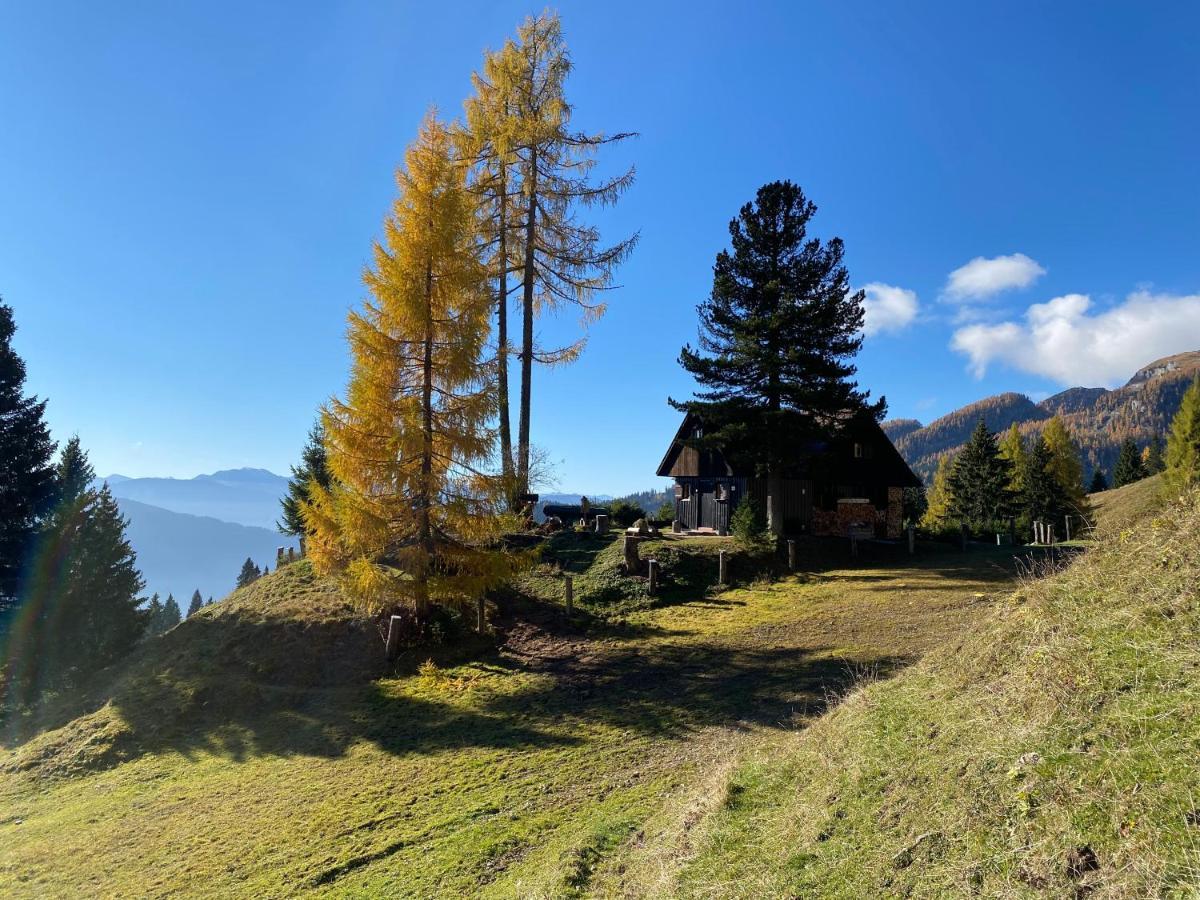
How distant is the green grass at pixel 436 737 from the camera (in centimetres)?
671

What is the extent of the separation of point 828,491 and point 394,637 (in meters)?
18.7

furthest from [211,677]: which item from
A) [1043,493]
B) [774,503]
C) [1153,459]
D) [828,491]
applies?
[1153,459]

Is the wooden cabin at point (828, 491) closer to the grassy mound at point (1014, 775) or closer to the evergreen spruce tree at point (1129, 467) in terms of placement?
the grassy mound at point (1014, 775)

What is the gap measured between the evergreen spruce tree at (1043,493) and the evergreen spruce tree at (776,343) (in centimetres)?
3525

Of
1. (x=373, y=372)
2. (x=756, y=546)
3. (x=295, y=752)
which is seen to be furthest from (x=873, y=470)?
(x=295, y=752)

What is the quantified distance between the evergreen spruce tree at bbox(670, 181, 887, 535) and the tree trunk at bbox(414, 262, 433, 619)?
10.0 meters

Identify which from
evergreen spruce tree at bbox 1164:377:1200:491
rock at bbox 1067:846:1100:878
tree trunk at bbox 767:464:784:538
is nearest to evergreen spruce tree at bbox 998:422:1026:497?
evergreen spruce tree at bbox 1164:377:1200:491

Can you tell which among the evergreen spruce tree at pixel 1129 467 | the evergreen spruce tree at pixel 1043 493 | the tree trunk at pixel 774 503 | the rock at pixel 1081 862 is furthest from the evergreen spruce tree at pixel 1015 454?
→ the rock at pixel 1081 862

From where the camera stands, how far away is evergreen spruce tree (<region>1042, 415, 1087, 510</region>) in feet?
154

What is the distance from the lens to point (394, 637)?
15477 millimetres

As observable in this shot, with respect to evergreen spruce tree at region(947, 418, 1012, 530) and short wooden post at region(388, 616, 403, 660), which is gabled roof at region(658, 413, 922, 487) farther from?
evergreen spruce tree at region(947, 418, 1012, 530)

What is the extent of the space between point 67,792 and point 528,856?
10.7m

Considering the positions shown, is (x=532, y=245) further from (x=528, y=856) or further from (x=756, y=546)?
(x=528, y=856)

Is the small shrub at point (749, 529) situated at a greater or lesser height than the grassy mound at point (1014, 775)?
greater
